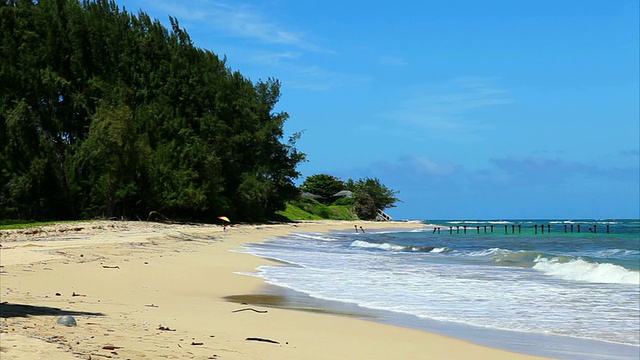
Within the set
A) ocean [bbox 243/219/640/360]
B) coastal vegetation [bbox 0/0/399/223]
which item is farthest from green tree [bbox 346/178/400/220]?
ocean [bbox 243/219/640/360]

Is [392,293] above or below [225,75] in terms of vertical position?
below

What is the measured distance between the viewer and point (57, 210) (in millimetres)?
41969

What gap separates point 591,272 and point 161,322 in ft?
53.5

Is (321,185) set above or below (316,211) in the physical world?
above

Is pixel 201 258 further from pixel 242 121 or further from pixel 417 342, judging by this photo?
pixel 242 121

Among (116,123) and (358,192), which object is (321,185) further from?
(116,123)

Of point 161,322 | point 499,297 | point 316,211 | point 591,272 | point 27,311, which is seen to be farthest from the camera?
point 316,211

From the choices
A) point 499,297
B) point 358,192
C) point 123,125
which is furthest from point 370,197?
point 499,297

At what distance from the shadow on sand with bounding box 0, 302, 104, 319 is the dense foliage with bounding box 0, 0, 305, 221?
33.6 metres

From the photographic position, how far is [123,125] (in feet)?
141

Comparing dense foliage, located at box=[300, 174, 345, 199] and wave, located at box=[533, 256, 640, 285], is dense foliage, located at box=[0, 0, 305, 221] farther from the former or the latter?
dense foliage, located at box=[300, 174, 345, 199]

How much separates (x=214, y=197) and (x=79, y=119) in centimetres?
1232

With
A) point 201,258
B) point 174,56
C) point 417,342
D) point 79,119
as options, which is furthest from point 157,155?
point 417,342

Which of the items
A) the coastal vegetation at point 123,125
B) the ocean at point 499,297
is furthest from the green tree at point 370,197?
the ocean at point 499,297
